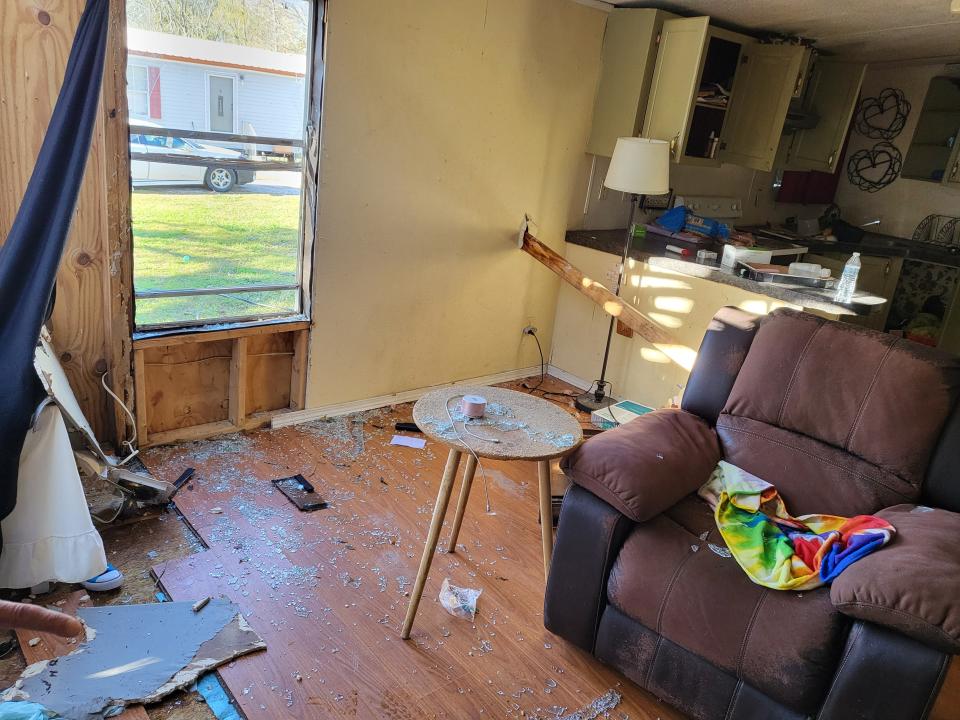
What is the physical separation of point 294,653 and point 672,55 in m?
3.23

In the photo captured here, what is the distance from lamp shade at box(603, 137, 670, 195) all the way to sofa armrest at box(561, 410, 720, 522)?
1.43 meters

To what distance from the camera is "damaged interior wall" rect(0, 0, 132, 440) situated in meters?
2.16

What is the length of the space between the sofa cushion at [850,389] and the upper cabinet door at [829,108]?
9.23 feet

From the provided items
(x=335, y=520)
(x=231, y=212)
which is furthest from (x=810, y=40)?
(x=335, y=520)

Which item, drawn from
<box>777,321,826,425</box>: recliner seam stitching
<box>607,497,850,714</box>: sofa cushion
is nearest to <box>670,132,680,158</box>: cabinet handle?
<box>777,321,826,425</box>: recliner seam stitching

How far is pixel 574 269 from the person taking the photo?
11.8 ft

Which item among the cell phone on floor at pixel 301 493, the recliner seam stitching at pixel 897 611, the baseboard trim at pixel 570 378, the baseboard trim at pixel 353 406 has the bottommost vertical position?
the cell phone on floor at pixel 301 493

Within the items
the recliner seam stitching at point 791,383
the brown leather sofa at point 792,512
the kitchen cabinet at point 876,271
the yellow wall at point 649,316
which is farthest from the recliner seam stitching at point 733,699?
the kitchen cabinet at point 876,271

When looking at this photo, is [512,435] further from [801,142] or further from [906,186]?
[906,186]

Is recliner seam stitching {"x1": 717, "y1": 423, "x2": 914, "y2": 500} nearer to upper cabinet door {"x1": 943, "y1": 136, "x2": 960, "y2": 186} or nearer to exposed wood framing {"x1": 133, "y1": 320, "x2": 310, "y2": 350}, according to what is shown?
exposed wood framing {"x1": 133, "y1": 320, "x2": 310, "y2": 350}

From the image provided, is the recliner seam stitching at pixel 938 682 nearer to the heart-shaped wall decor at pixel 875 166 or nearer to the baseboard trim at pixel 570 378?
the baseboard trim at pixel 570 378

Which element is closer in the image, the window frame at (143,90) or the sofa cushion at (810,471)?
the sofa cushion at (810,471)

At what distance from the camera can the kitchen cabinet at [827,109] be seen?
4.36m

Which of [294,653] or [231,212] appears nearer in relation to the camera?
[294,653]
